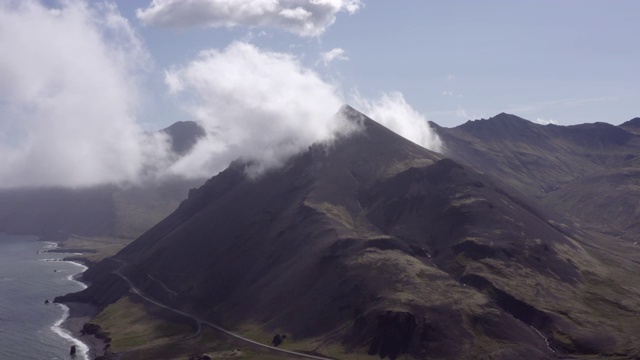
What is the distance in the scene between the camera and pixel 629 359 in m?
199

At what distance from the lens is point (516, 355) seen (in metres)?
200

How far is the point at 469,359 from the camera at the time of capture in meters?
200

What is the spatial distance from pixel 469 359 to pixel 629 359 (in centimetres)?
4535

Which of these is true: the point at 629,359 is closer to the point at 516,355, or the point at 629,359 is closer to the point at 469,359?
the point at 516,355

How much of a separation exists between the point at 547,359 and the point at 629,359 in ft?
75.9

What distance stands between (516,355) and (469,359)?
13.4 meters

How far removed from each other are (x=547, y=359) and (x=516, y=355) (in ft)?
29.5

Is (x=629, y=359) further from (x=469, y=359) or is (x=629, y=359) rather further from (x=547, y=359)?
(x=469, y=359)

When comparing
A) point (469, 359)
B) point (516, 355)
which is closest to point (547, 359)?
point (516, 355)

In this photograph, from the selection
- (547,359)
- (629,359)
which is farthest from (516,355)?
(629,359)

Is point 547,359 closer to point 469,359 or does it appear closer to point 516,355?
point 516,355

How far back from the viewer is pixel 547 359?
656ft
